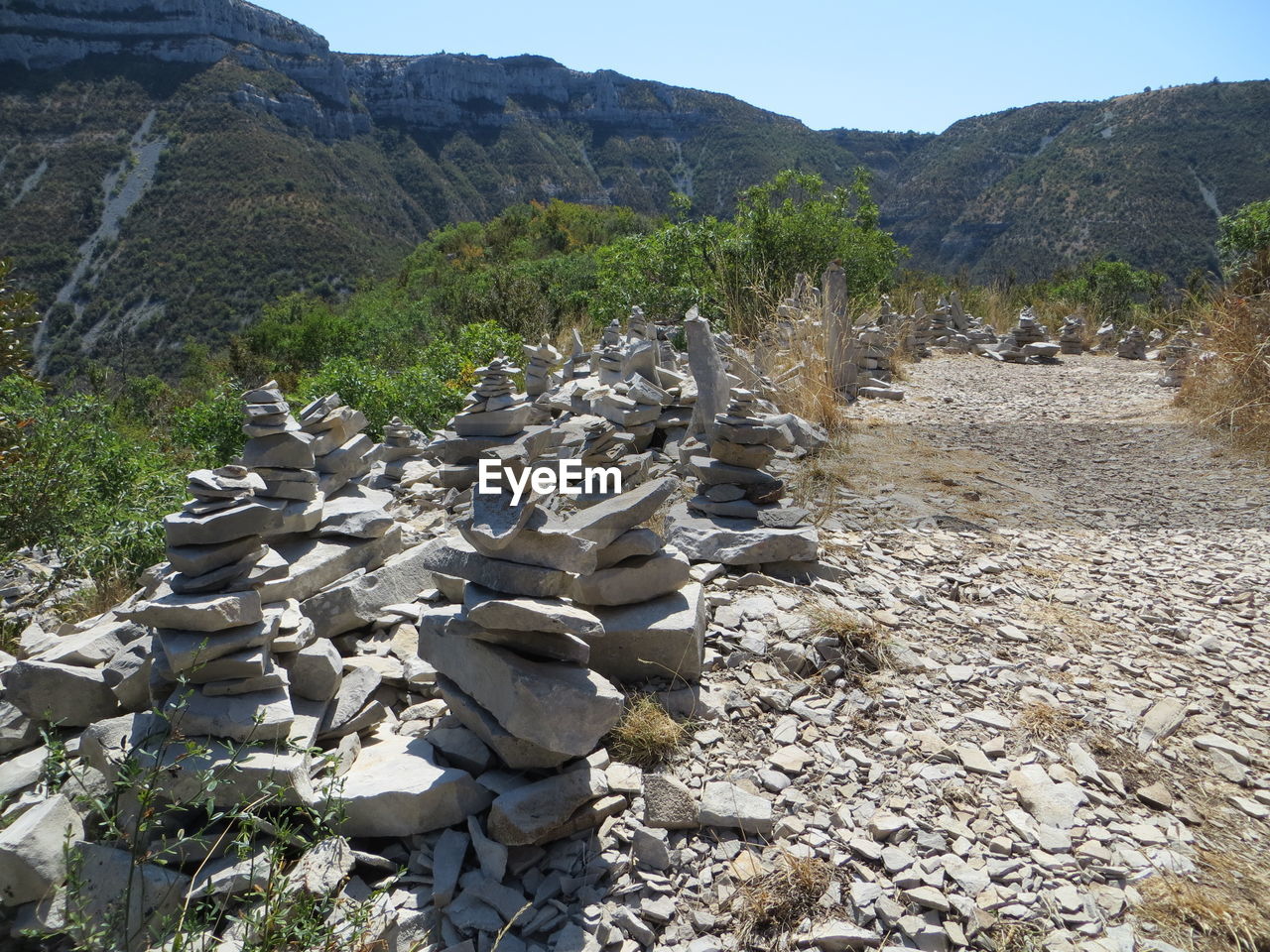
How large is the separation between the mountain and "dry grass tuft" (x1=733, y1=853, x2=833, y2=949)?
4048 centimetres

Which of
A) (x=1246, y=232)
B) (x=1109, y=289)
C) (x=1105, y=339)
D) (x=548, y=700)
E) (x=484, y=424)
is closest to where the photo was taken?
(x=548, y=700)

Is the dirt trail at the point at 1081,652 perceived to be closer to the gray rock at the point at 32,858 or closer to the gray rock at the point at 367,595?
the gray rock at the point at 367,595

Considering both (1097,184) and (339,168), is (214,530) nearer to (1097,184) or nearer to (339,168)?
(1097,184)

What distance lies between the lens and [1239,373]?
762 cm

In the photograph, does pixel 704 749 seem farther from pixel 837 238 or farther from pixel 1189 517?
pixel 837 238

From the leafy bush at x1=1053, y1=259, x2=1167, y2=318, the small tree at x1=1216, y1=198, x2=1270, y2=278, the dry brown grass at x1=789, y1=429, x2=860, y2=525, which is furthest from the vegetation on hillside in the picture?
the leafy bush at x1=1053, y1=259, x2=1167, y2=318

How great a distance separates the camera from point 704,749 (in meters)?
2.76

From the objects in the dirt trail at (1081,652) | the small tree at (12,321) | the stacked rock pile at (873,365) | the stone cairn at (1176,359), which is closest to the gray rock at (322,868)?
the dirt trail at (1081,652)

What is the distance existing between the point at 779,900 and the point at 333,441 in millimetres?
3920

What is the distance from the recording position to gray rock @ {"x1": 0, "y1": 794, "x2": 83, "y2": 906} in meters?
2.14

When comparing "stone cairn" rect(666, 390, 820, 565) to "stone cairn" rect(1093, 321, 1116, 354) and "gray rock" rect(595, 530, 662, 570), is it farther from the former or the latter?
"stone cairn" rect(1093, 321, 1116, 354)

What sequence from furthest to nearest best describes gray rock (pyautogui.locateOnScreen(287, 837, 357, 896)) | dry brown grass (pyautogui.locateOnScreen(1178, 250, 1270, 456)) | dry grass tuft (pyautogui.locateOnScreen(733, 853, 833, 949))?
dry brown grass (pyautogui.locateOnScreen(1178, 250, 1270, 456)), gray rock (pyautogui.locateOnScreen(287, 837, 357, 896)), dry grass tuft (pyautogui.locateOnScreen(733, 853, 833, 949))

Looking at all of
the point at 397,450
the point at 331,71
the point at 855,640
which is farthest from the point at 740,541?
the point at 331,71

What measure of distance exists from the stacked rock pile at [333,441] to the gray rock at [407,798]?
2.67 metres
